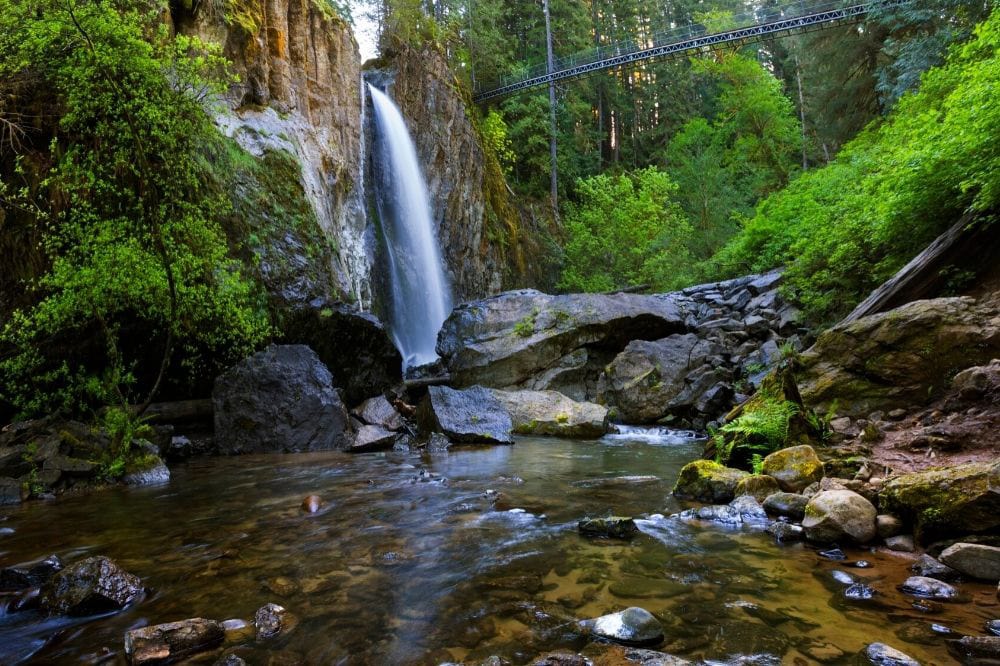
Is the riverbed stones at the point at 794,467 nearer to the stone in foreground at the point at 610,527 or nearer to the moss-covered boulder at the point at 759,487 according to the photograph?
the moss-covered boulder at the point at 759,487

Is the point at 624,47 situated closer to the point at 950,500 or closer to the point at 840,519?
the point at 840,519

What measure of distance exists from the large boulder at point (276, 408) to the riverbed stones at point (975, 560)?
8515 millimetres

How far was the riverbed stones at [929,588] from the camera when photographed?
2.82 meters

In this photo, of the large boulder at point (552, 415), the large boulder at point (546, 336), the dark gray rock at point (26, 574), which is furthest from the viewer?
the large boulder at point (546, 336)

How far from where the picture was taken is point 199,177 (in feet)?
32.7

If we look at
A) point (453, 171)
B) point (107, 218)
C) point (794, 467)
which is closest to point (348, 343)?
point (107, 218)

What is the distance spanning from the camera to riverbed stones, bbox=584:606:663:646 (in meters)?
2.53

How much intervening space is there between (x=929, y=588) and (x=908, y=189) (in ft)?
21.9

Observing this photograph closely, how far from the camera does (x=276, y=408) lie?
9594mm

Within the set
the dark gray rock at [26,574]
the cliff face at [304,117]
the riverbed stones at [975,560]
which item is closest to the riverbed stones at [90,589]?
the dark gray rock at [26,574]

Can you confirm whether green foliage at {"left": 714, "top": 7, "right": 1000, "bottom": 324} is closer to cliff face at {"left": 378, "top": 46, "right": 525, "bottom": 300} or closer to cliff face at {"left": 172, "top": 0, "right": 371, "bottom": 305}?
cliff face at {"left": 172, "top": 0, "right": 371, "bottom": 305}

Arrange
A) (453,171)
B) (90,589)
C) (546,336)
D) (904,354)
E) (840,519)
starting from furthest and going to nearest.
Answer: (453,171) < (546,336) < (904,354) < (840,519) < (90,589)

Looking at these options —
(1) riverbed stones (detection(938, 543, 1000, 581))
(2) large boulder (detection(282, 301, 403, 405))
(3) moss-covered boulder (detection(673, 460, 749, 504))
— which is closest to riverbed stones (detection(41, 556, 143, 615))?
(3) moss-covered boulder (detection(673, 460, 749, 504))

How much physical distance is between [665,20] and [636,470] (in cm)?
4476
